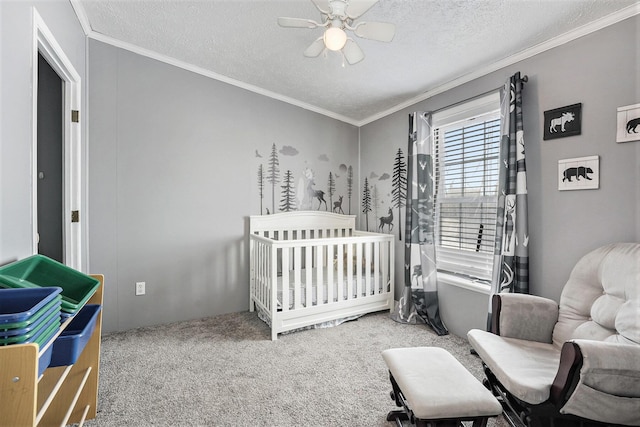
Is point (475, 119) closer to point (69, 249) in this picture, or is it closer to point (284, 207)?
point (284, 207)

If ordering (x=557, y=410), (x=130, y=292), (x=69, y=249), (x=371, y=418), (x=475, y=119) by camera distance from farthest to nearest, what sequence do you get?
(x=130, y=292) < (x=475, y=119) < (x=69, y=249) < (x=371, y=418) < (x=557, y=410)

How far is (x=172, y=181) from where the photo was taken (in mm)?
2850

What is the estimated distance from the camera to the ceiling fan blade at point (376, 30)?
1.55 metres

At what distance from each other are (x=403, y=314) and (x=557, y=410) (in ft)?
5.45

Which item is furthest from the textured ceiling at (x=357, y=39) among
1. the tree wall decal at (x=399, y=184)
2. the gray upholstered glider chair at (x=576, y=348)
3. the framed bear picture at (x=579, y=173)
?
the gray upholstered glider chair at (x=576, y=348)

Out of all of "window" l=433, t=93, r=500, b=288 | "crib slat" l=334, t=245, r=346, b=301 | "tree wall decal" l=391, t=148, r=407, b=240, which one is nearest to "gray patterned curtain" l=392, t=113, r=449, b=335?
"window" l=433, t=93, r=500, b=288

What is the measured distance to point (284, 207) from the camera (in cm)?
341

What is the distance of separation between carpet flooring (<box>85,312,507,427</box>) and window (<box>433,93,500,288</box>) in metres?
0.71

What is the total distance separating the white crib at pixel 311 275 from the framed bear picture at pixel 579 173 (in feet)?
5.02

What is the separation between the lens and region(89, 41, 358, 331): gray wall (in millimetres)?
2584

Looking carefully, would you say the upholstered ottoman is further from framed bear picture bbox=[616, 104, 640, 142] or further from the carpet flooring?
framed bear picture bbox=[616, 104, 640, 142]

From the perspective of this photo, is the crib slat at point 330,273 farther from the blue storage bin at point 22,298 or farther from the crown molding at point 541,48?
the blue storage bin at point 22,298

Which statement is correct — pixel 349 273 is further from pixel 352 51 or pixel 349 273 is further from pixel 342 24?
Result: pixel 342 24

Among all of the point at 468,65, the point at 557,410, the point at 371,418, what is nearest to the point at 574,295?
the point at 557,410
